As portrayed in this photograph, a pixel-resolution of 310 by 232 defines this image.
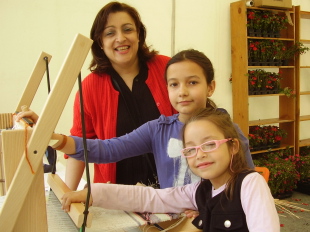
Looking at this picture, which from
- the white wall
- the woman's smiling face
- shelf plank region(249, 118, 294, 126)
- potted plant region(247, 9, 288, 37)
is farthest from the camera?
shelf plank region(249, 118, 294, 126)

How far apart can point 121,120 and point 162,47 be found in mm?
2252

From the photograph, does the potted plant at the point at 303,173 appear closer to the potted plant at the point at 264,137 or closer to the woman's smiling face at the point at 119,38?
the potted plant at the point at 264,137

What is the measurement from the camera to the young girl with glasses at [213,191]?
893 mm

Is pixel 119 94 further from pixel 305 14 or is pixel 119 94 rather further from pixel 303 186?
pixel 305 14

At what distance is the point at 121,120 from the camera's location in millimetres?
1562

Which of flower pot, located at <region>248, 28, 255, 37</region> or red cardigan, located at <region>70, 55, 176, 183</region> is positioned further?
flower pot, located at <region>248, 28, 255, 37</region>

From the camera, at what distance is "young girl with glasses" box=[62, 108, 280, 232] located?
0.89 meters

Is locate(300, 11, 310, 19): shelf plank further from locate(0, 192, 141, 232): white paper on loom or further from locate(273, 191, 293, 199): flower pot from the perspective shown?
locate(0, 192, 141, 232): white paper on loom

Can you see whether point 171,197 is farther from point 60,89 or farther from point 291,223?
point 291,223

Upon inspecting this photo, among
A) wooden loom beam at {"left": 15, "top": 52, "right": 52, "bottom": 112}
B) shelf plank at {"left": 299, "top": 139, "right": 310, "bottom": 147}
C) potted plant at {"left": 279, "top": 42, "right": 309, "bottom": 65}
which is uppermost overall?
potted plant at {"left": 279, "top": 42, "right": 309, "bottom": 65}

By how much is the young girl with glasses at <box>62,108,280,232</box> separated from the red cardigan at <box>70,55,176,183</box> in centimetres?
54

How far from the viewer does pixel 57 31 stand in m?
3.03

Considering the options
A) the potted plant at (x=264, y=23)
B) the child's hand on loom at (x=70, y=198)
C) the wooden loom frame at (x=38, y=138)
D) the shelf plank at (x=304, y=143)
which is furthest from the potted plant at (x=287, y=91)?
the wooden loom frame at (x=38, y=138)

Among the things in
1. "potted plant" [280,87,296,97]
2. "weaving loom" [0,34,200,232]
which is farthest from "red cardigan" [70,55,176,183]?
"potted plant" [280,87,296,97]
